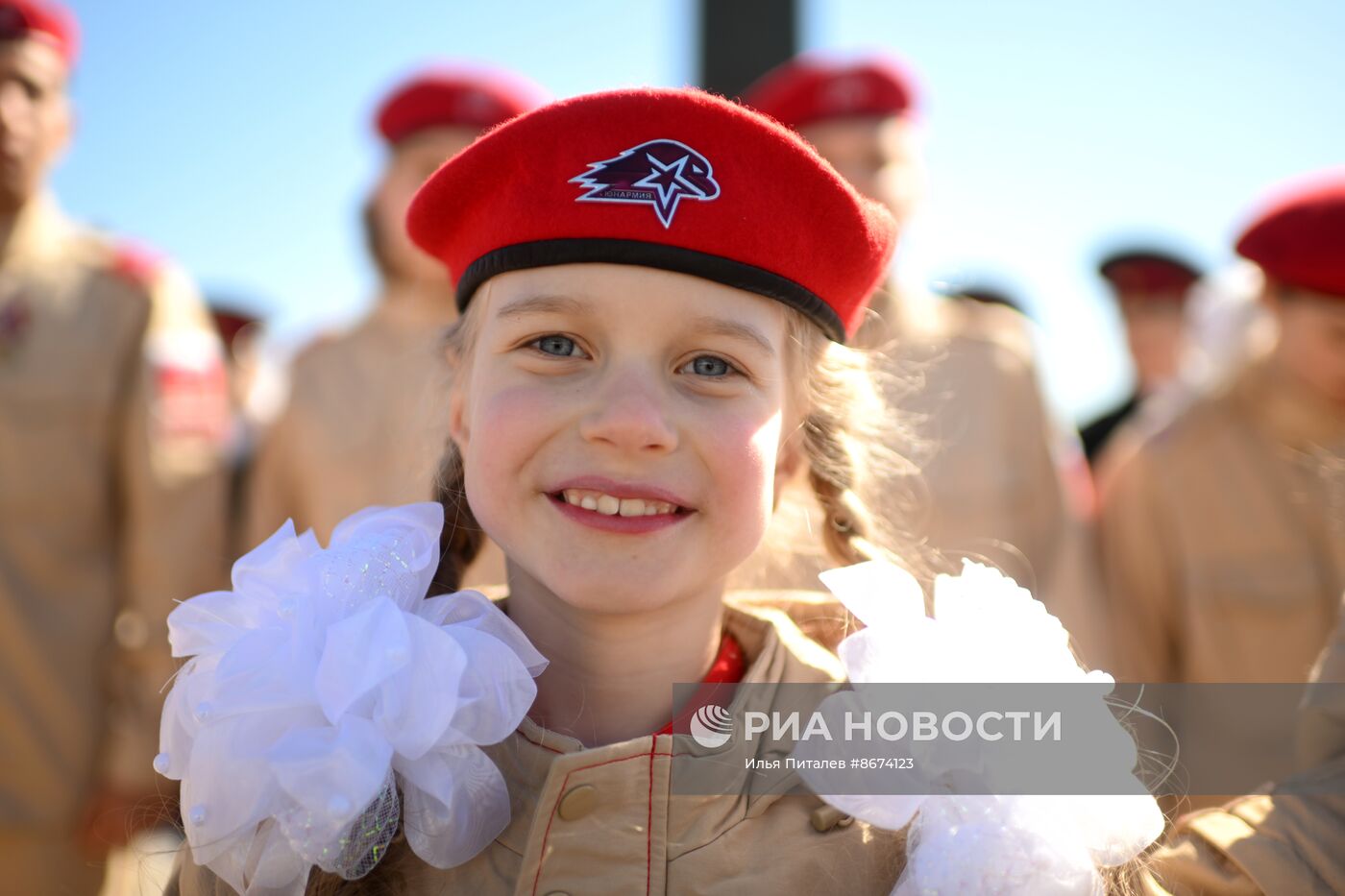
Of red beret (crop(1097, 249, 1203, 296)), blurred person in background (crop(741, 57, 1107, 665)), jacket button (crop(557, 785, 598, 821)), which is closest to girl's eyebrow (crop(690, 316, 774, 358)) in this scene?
jacket button (crop(557, 785, 598, 821))

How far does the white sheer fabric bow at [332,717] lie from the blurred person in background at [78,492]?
213cm

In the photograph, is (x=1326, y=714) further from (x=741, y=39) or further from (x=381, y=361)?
(x=741, y=39)

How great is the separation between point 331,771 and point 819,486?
1033 mm

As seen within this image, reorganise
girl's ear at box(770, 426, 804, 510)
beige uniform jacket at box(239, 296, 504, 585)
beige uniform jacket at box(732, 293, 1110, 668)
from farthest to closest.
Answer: beige uniform jacket at box(239, 296, 504, 585)
beige uniform jacket at box(732, 293, 1110, 668)
girl's ear at box(770, 426, 804, 510)

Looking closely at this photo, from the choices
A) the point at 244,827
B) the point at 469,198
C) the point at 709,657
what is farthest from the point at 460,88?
the point at 244,827

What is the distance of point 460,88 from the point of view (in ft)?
14.5

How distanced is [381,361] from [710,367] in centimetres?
274

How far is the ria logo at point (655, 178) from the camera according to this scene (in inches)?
73.3

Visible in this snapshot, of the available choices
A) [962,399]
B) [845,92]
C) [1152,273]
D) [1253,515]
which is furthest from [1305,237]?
[1152,273]

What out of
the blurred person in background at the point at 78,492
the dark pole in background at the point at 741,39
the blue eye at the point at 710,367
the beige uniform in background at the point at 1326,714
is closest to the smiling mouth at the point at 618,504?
the blue eye at the point at 710,367

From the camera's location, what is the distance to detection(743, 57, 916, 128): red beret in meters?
4.46

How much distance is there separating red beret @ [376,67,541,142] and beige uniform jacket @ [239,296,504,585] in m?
0.62

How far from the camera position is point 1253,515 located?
156 inches

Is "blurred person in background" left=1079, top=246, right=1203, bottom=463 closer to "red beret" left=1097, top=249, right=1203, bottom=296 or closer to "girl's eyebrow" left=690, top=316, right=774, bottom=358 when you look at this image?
"red beret" left=1097, top=249, right=1203, bottom=296
